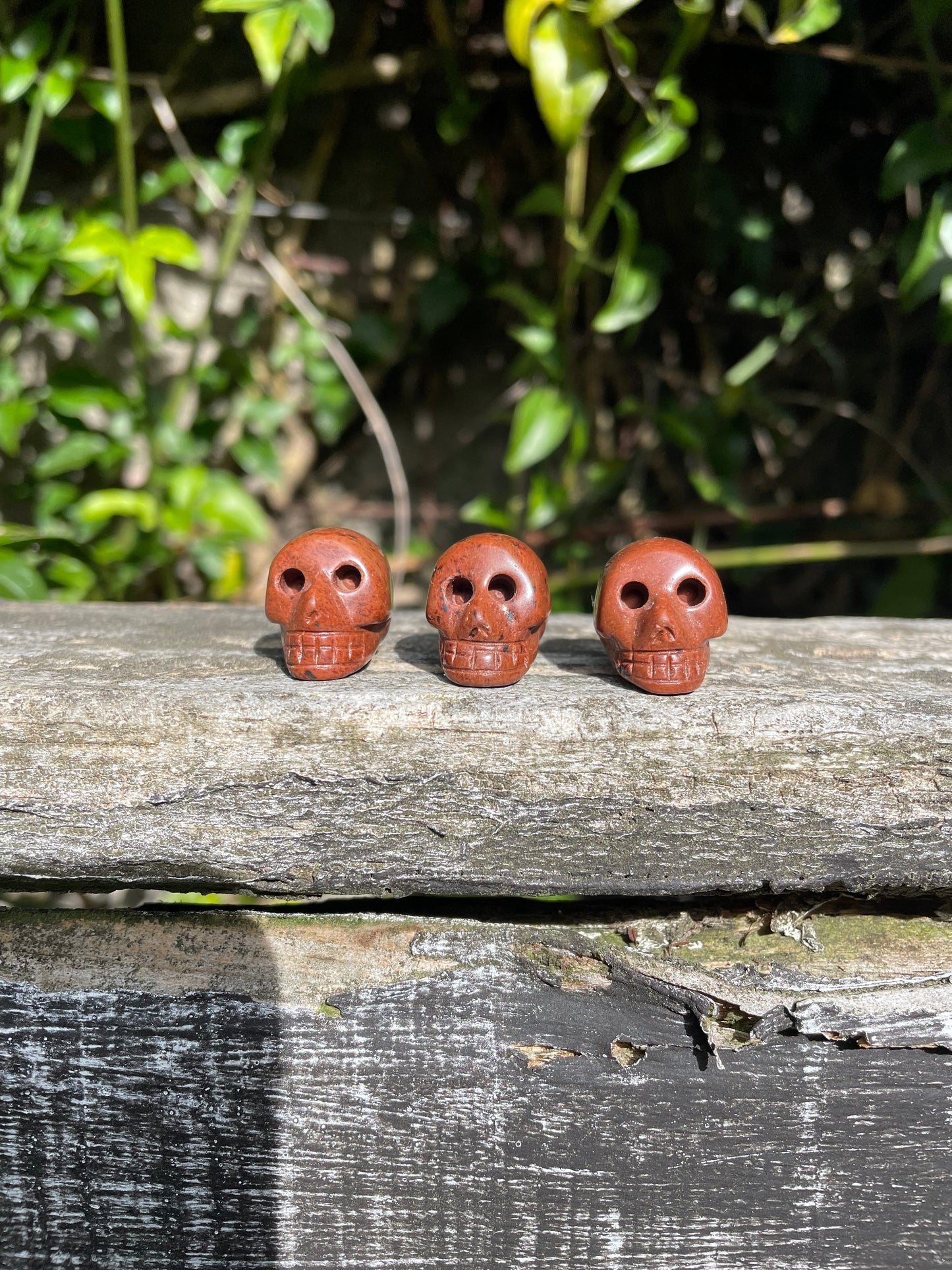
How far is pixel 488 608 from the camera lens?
1159 millimetres

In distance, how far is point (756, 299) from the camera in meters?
2.37

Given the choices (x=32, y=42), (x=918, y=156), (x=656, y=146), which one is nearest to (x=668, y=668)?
(x=656, y=146)

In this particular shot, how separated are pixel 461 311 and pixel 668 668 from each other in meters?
1.81

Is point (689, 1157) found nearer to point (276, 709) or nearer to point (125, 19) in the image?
point (276, 709)

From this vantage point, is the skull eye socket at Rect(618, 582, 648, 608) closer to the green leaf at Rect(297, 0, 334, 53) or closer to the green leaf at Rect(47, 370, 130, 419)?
the green leaf at Rect(297, 0, 334, 53)

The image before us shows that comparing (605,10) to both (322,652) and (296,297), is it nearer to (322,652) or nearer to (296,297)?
(296,297)

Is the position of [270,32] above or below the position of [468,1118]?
above

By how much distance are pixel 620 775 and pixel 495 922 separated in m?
0.28

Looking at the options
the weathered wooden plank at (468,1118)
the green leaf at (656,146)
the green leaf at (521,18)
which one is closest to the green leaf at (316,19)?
the green leaf at (521,18)

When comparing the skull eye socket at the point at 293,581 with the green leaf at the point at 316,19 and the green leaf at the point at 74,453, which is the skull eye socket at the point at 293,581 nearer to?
the green leaf at the point at 316,19

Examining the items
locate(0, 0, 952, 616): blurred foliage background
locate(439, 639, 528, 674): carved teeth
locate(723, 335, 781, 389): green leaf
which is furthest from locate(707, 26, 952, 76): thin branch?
locate(439, 639, 528, 674): carved teeth

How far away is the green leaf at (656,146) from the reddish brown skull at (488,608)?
893 mm

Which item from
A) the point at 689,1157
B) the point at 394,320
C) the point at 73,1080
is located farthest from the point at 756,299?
the point at 73,1080

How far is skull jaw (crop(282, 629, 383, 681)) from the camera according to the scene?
1.21m
